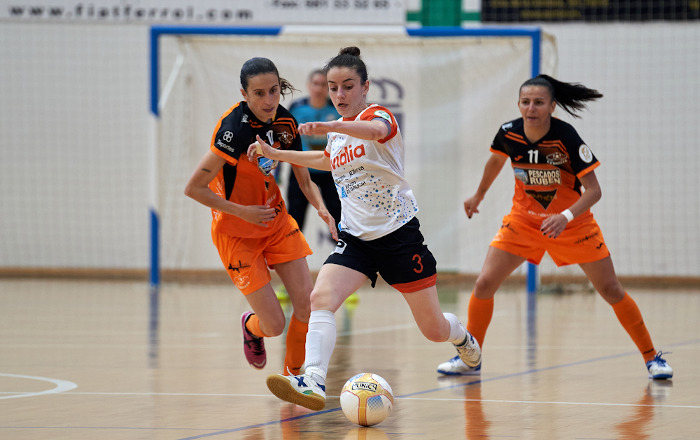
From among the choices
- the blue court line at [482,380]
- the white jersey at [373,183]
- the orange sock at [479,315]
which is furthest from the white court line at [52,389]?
the orange sock at [479,315]

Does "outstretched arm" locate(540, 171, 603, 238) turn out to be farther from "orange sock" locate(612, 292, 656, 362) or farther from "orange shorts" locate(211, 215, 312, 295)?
"orange shorts" locate(211, 215, 312, 295)

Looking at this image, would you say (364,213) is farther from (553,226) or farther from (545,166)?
(545,166)

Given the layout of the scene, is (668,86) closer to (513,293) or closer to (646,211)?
(646,211)

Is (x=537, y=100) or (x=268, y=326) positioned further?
(x=537, y=100)

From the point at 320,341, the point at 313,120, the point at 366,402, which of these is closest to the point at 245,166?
the point at 320,341

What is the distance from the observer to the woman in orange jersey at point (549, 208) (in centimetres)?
483

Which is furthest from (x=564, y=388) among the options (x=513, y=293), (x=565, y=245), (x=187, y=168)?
(x=187, y=168)

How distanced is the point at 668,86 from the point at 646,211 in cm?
157

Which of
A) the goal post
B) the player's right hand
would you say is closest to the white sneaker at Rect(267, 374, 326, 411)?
the player's right hand

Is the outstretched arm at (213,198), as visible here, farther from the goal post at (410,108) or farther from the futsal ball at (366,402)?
the goal post at (410,108)

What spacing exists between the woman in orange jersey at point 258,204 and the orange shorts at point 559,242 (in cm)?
114

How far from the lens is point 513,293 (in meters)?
10.3

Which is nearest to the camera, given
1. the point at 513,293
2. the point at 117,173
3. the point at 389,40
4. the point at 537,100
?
the point at 537,100

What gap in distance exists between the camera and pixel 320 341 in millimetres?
3721
